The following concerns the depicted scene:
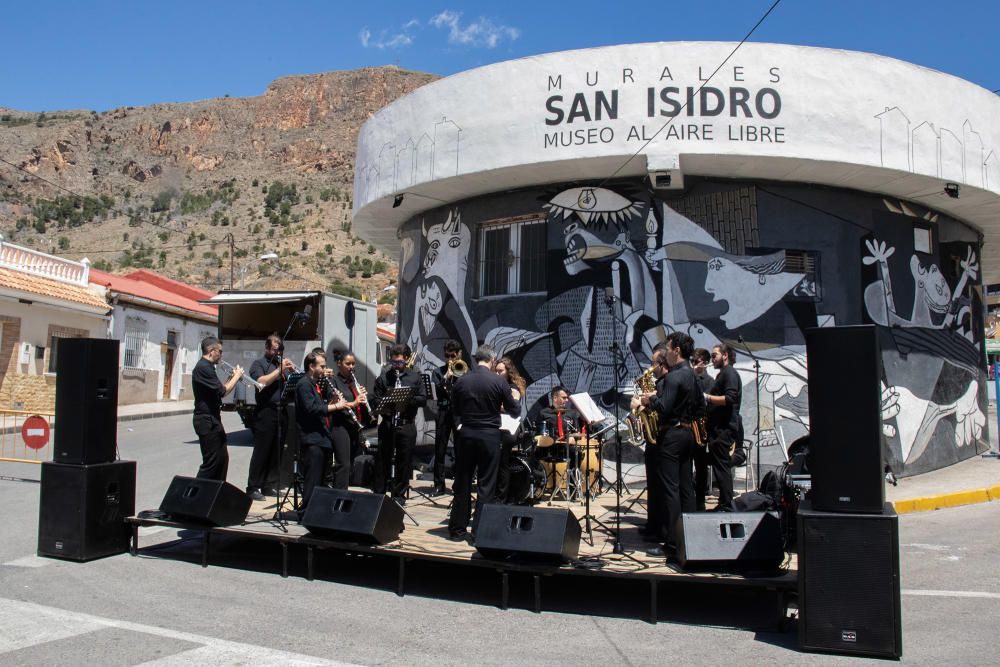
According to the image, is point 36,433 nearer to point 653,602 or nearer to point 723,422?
point 723,422

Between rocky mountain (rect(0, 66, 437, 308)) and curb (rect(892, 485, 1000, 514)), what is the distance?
157ft

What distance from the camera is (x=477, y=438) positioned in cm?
763

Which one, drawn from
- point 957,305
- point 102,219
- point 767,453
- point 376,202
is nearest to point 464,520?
point 767,453

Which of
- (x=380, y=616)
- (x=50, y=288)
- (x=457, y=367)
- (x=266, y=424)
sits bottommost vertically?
(x=380, y=616)

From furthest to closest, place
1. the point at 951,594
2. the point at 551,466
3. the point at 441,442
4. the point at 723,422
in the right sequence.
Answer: the point at 441,442 < the point at 551,466 < the point at 723,422 < the point at 951,594

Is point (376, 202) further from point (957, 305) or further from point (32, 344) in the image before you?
point (32, 344)

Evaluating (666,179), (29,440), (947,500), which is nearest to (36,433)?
(29,440)

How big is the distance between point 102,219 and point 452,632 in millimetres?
84271

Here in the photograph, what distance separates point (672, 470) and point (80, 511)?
562 centimetres

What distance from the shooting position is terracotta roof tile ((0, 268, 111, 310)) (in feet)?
76.8

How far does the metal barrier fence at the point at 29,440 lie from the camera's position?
13.7 meters

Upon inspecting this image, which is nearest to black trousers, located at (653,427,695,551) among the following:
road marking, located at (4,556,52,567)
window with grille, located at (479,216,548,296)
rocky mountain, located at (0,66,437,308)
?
window with grille, located at (479,216,548,296)

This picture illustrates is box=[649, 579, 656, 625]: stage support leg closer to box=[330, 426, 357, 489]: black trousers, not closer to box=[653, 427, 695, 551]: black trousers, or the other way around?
box=[653, 427, 695, 551]: black trousers

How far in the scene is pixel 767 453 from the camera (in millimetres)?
11578
